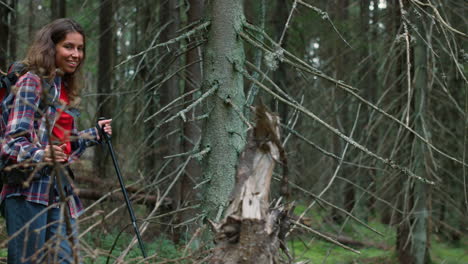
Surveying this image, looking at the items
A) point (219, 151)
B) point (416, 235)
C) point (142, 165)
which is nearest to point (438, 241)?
point (416, 235)

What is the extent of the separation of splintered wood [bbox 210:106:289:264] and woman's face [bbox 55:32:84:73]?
1.46 metres

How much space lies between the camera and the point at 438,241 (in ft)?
36.9

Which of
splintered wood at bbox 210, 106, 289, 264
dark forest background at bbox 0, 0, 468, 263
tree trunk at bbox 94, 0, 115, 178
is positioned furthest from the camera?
tree trunk at bbox 94, 0, 115, 178

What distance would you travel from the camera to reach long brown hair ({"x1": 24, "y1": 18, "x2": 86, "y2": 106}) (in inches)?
132

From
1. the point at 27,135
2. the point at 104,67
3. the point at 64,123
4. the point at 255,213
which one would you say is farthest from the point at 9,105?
the point at 104,67

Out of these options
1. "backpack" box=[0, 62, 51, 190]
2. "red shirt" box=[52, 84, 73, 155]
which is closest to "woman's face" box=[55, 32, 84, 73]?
"red shirt" box=[52, 84, 73, 155]

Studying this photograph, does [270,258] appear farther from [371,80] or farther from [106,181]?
[371,80]

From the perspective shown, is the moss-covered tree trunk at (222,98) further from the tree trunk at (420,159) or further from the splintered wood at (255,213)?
the tree trunk at (420,159)

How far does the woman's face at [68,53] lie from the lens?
3551 mm

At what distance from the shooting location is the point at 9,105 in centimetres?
307

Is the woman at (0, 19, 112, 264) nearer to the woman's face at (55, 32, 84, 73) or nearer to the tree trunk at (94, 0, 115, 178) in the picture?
the woman's face at (55, 32, 84, 73)

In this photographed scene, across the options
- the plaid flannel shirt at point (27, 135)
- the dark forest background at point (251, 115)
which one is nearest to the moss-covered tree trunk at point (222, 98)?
the dark forest background at point (251, 115)

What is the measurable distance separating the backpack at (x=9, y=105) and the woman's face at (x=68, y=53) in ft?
0.92

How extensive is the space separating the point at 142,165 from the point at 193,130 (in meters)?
1.72
